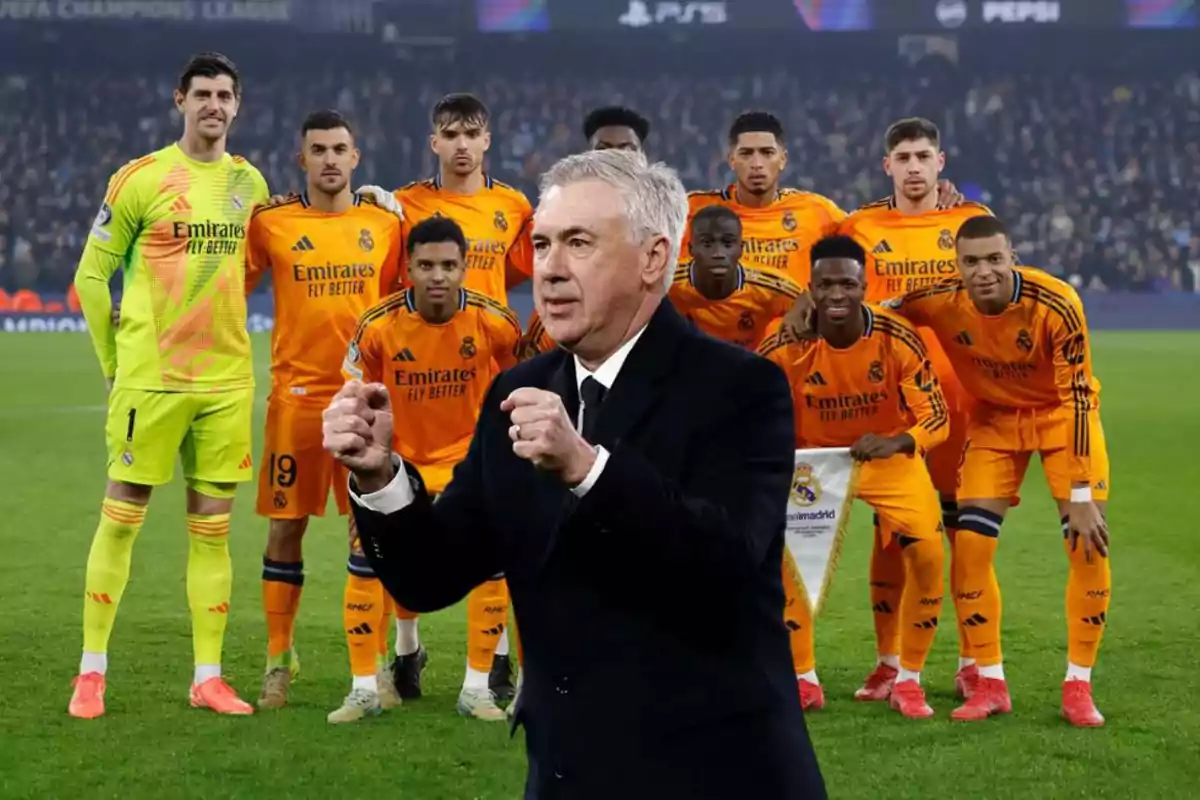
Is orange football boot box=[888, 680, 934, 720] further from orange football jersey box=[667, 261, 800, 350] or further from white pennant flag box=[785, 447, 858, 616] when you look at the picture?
orange football jersey box=[667, 261, 800, 350]

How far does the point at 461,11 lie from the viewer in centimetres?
3553

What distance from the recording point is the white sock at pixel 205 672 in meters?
5.93

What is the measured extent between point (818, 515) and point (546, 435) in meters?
4.30

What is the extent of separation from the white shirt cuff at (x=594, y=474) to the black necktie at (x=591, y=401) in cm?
17

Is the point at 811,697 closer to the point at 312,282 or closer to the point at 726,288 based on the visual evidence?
the point at 726,288

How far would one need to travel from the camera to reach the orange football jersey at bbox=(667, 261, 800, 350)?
19.9 ft

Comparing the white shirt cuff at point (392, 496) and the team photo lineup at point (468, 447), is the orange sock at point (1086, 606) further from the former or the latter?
the white shirt cuff at point (392, 496)

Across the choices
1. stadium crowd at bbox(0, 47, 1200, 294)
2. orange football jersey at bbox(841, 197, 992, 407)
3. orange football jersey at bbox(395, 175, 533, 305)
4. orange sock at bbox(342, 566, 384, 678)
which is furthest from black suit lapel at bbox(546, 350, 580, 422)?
stadium crowd at bbox(0, 47, 1200, 294)

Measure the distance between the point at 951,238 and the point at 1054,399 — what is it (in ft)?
3.52

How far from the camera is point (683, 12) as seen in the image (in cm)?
3603

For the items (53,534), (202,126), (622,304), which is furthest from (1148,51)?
(622,304)

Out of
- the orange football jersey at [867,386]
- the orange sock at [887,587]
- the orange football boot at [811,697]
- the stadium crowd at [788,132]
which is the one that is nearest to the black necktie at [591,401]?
the orange football jersey at [867,386]

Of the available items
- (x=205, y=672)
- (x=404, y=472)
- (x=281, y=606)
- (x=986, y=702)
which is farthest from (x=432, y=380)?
(x=404, y=472)

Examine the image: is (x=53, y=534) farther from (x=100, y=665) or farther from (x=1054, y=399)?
(x=1054, y=399)
